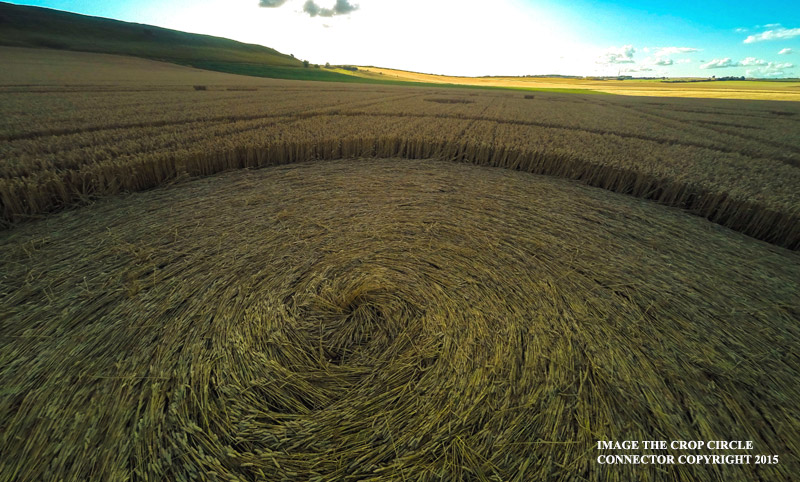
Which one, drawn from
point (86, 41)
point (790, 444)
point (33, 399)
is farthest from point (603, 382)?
point (86, 41)

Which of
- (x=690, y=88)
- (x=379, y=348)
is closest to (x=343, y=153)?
(x=379, y=348)

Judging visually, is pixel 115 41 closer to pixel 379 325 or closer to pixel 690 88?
pixel 379 325

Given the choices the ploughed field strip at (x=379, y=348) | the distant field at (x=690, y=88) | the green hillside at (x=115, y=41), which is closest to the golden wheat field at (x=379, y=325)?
the ploughed field strip at (x=379, y=348)

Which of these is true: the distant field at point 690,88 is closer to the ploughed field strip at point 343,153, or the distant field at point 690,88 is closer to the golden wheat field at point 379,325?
the ploughed field strip at point 343,153

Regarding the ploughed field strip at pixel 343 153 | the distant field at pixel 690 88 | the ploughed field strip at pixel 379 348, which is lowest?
the ploughed field strip at pixel 379 348

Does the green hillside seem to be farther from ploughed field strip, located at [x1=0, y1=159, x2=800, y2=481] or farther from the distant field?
ploughed field strip, located at [x1=0, y1=159, x2=800, y2=481]

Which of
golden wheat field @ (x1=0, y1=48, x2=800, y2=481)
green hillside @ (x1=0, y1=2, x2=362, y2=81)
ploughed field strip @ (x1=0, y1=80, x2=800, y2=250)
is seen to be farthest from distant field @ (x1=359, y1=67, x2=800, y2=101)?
golden wheat field @ (x1=0, y1=48, x2=800, y2=481)
